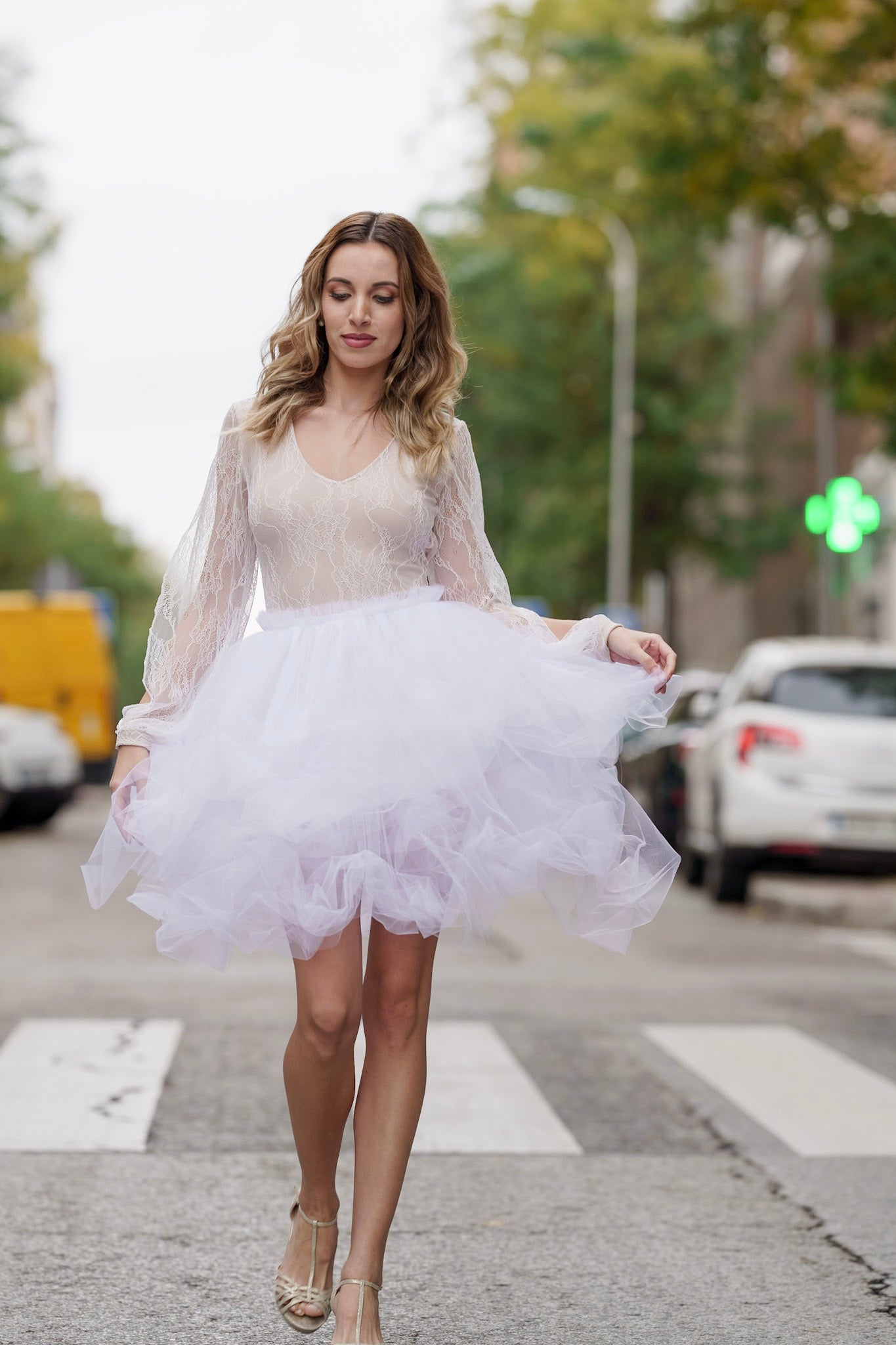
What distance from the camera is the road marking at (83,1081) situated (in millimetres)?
5844

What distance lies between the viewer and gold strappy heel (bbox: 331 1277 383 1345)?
11.6 feet

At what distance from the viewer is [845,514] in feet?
53.8

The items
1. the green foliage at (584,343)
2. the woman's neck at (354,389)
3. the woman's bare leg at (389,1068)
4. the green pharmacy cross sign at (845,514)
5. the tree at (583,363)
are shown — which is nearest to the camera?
the woman's bare leg at (389,1068)

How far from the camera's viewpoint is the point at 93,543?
64938mm

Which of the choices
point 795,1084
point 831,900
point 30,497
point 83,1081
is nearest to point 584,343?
point 30,497

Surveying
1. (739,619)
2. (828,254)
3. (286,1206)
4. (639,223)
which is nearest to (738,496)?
(639,223)

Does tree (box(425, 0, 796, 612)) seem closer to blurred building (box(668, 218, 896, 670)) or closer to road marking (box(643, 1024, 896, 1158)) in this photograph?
blurred building (box(668, 218, 896, 670))

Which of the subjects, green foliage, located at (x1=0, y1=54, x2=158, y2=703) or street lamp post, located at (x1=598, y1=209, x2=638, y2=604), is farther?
street lamp post, located at (x1=598, y1=209, x2=638, y2=604)

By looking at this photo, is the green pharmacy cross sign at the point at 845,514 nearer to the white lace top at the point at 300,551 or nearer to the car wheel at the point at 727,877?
the car wheel at the point at 727,877

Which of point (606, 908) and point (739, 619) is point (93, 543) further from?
point (606, 908)

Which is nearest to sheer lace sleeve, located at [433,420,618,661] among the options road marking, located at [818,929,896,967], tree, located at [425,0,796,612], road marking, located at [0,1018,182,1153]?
road marking, located at [0,1018,182,1153]

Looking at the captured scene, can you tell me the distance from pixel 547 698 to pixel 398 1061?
72cm

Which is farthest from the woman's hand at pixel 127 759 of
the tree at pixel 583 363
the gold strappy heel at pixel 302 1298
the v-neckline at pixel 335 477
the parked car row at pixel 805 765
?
the tree at pixel 583 363

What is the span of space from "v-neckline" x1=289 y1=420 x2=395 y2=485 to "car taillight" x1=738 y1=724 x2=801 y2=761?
32.3ft
